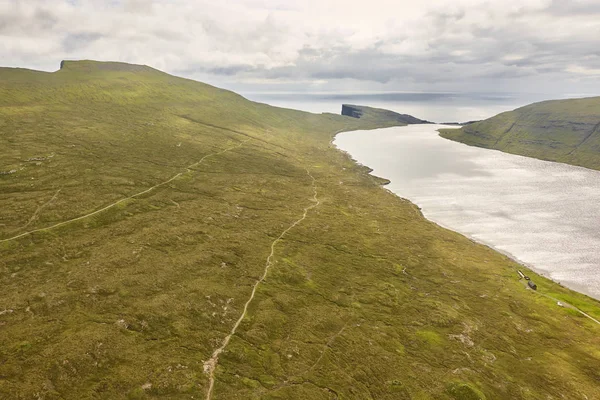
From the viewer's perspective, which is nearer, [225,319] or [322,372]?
[322,372]

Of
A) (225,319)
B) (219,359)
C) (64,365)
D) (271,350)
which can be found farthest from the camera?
(225,319)

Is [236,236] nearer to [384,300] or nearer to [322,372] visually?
[384,300]

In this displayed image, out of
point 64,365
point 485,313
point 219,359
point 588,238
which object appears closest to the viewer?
point 64,365

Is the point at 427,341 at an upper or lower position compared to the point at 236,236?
lower

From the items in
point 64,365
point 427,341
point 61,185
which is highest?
point 61,185

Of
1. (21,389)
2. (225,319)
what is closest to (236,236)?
(225,319)

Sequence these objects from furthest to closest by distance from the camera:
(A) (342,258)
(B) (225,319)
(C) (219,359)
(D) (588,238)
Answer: (D) (588,238) < (A) (342,258) < (B) (225,319) < (C) (219,359)

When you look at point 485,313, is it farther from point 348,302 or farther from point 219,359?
point 219,359

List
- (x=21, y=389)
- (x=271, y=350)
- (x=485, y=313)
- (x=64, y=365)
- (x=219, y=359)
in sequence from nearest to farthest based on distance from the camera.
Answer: (x=21, y=389), (x=64, y=365), (x=219, y=359), (x=271, y=350), (x=485, y=313)

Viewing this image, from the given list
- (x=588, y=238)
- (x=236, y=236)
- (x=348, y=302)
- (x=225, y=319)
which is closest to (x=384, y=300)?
(x=348, y=302)
